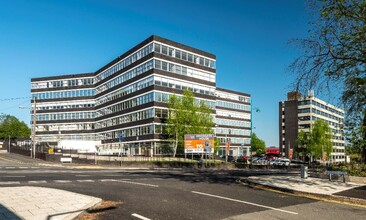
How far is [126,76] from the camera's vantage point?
77500mm

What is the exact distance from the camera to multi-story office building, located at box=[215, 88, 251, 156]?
352 feet

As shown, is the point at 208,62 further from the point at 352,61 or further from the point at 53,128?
the point at 352,61

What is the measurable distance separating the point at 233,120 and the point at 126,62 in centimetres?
4945

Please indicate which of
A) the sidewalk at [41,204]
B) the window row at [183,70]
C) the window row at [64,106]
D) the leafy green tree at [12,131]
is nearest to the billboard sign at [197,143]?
the window row at [183,70]

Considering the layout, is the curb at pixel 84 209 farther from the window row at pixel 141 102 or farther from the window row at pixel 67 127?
the window row at pixel 67 127

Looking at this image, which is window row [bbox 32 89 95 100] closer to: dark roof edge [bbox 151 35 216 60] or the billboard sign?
dark roof edge [bbox 151 35 216 60]

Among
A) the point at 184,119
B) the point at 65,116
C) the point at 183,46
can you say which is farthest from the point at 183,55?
the point at 65,116

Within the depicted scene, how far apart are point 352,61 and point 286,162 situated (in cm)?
5684

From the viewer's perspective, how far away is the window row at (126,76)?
69.1 metres

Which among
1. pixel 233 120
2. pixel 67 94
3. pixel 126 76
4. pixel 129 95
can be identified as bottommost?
pixel 233 120

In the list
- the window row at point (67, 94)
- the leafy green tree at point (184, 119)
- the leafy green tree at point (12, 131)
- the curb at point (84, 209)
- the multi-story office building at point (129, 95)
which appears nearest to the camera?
the curb at point (84, 209)

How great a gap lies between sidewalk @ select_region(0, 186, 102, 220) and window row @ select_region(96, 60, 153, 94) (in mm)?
56303

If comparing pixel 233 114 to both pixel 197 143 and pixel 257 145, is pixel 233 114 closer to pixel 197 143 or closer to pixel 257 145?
pixel 257 145

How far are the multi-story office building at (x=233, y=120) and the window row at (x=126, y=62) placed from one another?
36.7m
